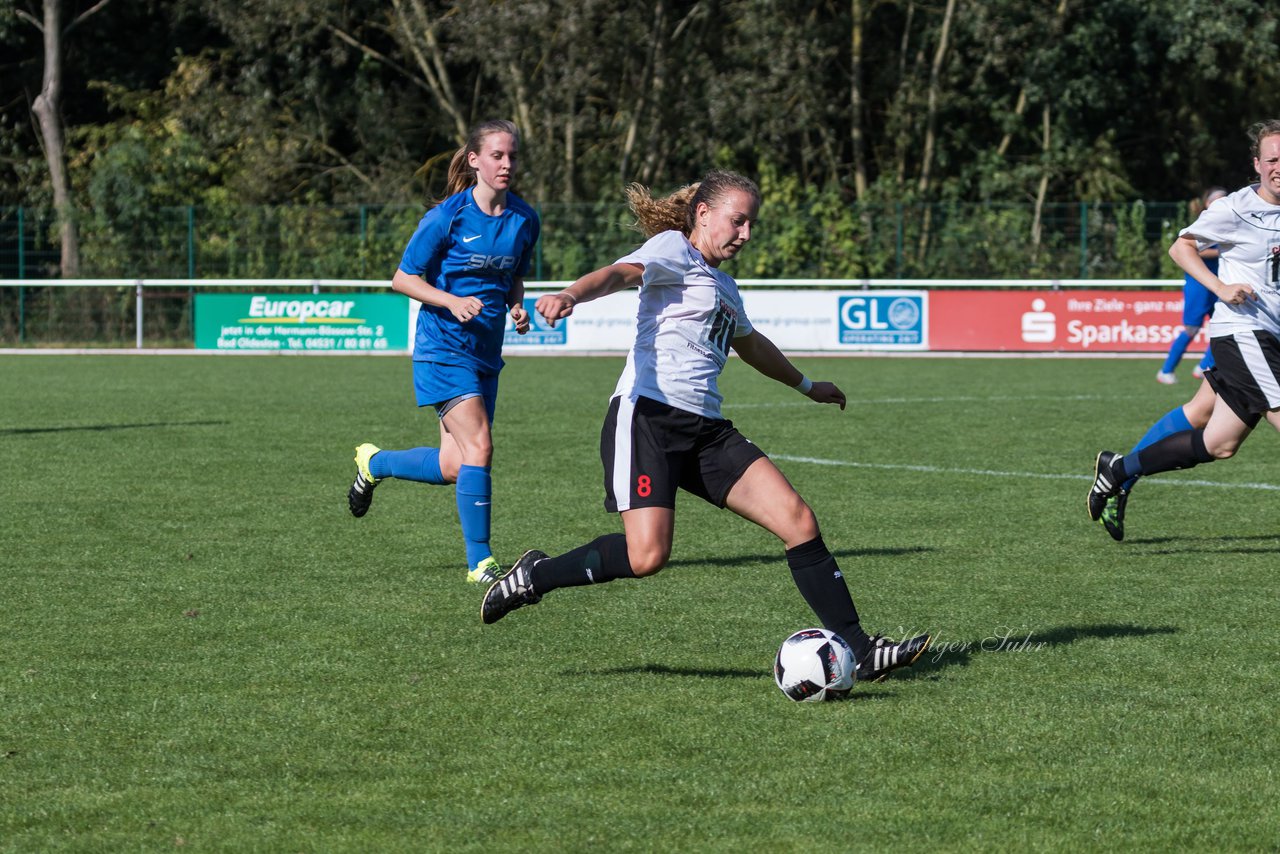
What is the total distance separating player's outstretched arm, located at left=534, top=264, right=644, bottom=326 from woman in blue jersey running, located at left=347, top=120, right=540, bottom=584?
6.91 ft

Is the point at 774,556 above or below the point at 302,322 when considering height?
below

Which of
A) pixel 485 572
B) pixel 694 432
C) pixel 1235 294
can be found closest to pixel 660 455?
pixel 694 432

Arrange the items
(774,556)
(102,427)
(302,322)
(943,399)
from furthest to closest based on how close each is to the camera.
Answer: (302,322) < (943,399) < (102,427) < (774,556)

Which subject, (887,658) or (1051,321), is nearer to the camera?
(887,658)

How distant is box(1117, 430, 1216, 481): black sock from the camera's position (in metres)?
8.09

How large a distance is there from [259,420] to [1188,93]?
92.0 feet

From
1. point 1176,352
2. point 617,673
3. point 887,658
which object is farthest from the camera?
point 1176,352

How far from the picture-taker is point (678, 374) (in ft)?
18.1

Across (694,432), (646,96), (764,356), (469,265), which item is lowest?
(694,432)

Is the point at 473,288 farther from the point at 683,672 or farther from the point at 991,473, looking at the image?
the point at 991,473

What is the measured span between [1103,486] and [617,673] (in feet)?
11.9

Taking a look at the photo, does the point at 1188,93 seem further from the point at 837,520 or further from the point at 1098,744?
the point at 1098,744

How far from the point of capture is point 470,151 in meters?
7.38

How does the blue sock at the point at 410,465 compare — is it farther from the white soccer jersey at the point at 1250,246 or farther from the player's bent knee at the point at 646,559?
the white soccer jersey at the point at 1250,246
